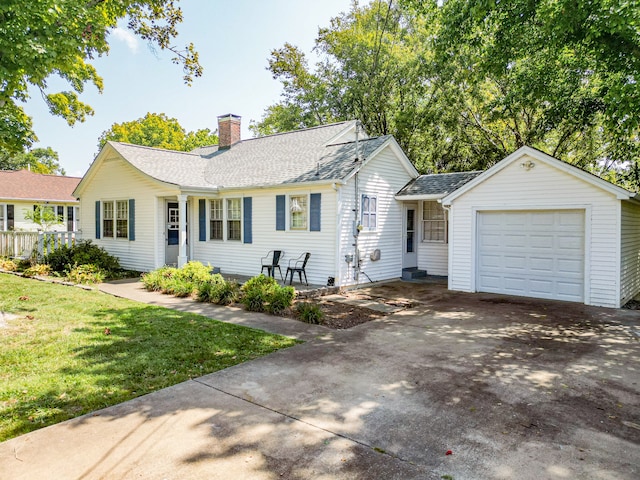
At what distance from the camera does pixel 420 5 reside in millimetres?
10859

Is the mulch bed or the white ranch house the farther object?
the white ranch house

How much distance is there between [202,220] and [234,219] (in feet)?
4.79

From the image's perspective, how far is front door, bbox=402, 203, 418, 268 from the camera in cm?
1417

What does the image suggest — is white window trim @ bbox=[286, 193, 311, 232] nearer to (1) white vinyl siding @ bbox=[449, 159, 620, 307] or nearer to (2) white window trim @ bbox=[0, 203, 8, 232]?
(1) white vinyl siding @ bbox=[449, 159, 620, 307]

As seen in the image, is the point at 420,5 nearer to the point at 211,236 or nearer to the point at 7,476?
the point at 211,236

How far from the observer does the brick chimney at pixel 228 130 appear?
1838cm

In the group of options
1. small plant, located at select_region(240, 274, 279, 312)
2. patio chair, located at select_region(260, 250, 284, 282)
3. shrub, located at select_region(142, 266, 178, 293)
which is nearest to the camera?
small plant, located at select_region(240, 274, 279, 312)

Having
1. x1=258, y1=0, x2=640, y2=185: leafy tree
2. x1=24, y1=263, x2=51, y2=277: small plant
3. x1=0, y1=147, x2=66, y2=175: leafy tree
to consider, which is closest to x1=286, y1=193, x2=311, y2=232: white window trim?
x1=258, y1=0, x2=640, y2=185: leafy tree

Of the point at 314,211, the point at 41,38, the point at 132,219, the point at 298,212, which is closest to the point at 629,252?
the point at 314,211

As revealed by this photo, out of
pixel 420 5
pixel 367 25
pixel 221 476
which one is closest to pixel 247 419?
pixel 221 476

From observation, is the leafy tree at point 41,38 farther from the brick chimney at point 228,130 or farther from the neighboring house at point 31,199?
the neighboring house at point 31,199

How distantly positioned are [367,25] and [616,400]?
24334 mm

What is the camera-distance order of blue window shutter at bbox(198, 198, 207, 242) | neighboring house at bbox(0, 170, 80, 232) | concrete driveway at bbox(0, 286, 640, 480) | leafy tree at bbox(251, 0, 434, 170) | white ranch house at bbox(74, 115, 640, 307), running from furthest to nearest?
neighboring house at bbox(0, 170, 80, 232), leafy tree at bbox(251, 0, 434, 170), blue window shutter at bbox(198, 198, 207, 242), white ranch house at bbox(74, 115, 640, 307), concrete driveway at bbox(0, 286, 640, 480)

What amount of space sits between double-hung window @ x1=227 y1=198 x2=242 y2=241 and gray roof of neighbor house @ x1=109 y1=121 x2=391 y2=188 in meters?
0.63
